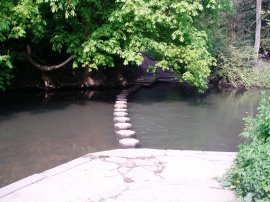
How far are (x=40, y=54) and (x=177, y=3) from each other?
20.9ft

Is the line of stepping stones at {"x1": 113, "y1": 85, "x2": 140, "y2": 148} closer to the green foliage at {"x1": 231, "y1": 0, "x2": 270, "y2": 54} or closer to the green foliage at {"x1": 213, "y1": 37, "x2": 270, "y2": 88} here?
the green foliage at {"x1": 213, "y1": 37, "x2": 270, "y2": 88}

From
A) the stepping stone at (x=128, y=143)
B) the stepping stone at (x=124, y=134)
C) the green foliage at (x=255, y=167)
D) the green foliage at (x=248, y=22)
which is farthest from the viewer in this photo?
the green foliage at (x=248, y=22)

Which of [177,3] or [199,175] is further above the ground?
[177,3]

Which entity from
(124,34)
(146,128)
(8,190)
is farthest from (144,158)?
(124,34)

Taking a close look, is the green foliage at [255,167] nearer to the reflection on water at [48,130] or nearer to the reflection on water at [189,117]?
the reflection on water at [189,117]

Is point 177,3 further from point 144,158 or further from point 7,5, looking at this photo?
point 144,158

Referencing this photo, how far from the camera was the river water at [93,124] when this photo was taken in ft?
23.9

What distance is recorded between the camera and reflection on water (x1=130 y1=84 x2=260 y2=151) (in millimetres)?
8422

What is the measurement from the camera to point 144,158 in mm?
6168

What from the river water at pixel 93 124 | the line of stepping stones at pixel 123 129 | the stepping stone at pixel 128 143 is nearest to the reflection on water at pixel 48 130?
the river water at pixel 93 124

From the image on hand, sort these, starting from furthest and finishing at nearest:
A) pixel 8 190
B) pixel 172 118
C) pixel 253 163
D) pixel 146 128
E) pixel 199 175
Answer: pixel 172 118, pixel 146 128, pixel 199 175, pixel 8 190, pixel 253 163

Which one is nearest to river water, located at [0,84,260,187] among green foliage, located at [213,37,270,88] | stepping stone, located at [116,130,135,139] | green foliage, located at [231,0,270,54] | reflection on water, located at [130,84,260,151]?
reflection on water, located at [130,84,260,151]

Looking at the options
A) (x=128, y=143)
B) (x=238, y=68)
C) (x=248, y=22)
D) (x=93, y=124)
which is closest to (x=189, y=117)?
(x=93, y=124)

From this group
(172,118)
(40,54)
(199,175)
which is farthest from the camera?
(40,54)
